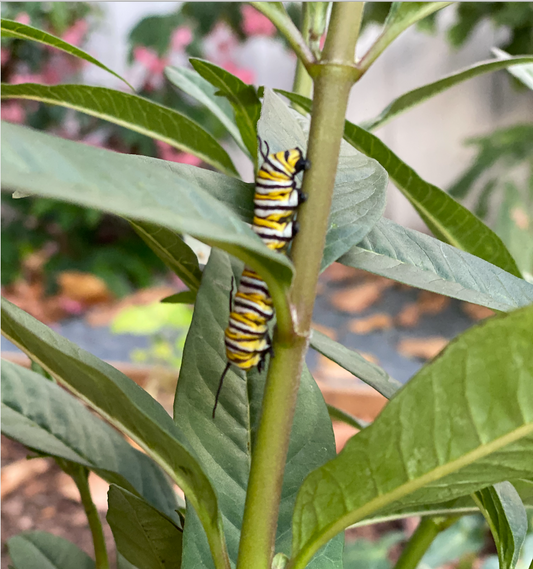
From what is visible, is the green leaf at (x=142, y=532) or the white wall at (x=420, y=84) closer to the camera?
the green leaf at (x=142, y=532)

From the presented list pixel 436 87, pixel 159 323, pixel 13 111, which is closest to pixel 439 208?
pixel 436 87

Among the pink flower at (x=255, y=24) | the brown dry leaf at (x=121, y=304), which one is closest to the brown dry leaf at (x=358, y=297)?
the brown dry leaf at (x=121, y=304)

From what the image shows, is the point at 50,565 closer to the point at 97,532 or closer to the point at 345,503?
the point at 97,532

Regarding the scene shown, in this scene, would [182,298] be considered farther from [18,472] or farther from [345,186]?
[18,472]

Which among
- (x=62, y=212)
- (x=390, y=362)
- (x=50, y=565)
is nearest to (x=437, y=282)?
(x=50, y=565)

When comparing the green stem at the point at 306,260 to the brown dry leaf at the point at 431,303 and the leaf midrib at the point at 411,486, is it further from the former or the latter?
the brown dry leaf at the point at 431,303
